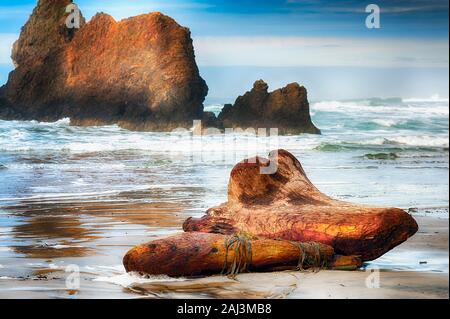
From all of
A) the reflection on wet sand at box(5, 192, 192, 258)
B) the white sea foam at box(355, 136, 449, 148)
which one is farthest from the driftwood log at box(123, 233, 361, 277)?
the white sea foam at box(355, 136, 449, 148)

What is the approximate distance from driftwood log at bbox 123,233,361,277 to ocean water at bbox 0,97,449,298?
0.80 ft

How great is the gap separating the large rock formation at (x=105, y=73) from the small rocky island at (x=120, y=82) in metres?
0.05

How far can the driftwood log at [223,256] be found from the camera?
6.18 meters

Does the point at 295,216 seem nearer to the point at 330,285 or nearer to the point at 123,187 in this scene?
the point at 330,285

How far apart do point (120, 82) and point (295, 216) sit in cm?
3669

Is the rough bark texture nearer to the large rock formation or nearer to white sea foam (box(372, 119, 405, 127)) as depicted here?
the large rock formation

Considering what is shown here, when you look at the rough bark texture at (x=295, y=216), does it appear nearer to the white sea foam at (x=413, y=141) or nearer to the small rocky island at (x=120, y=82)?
the white sea foam at (x=413, y=141)

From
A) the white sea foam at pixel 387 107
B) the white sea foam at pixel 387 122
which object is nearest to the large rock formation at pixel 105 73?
the white sea foam at pixel 387 122

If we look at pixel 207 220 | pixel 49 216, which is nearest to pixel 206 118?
pixel 49 216

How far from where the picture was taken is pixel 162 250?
617 centimetres

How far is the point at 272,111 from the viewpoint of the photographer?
34219 mm

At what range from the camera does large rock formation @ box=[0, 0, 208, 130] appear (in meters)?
39.0
